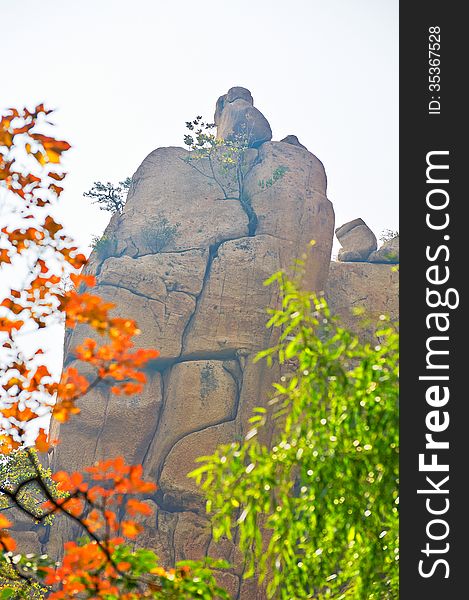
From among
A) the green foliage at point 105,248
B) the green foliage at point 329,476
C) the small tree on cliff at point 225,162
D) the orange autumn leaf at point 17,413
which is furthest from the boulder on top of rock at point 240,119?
the orange autumn leaf at point 17,413

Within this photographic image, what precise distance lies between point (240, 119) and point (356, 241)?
249 inches

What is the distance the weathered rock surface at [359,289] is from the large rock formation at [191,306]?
121cm

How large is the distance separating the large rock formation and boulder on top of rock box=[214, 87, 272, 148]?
1.62 m

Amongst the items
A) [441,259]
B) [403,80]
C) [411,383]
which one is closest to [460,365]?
[411,383]

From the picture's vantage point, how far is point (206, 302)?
2247 cm

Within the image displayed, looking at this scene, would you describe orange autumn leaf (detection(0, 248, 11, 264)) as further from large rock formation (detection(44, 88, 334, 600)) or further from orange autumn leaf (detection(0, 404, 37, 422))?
large rock formation (detection(44, 88, 334, 600))

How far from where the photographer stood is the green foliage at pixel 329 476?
3342mm

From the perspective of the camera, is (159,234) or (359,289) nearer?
(159,234)

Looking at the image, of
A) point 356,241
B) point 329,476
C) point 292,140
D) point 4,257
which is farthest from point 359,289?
point 4,257

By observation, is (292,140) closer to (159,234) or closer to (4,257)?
(159,234)

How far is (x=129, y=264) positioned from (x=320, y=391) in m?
19.8

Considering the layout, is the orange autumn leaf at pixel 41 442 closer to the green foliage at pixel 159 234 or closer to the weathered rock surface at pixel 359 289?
the green foliage at pixel 159 234

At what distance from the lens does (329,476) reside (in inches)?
132

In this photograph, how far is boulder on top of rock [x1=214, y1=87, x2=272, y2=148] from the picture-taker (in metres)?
27.4
